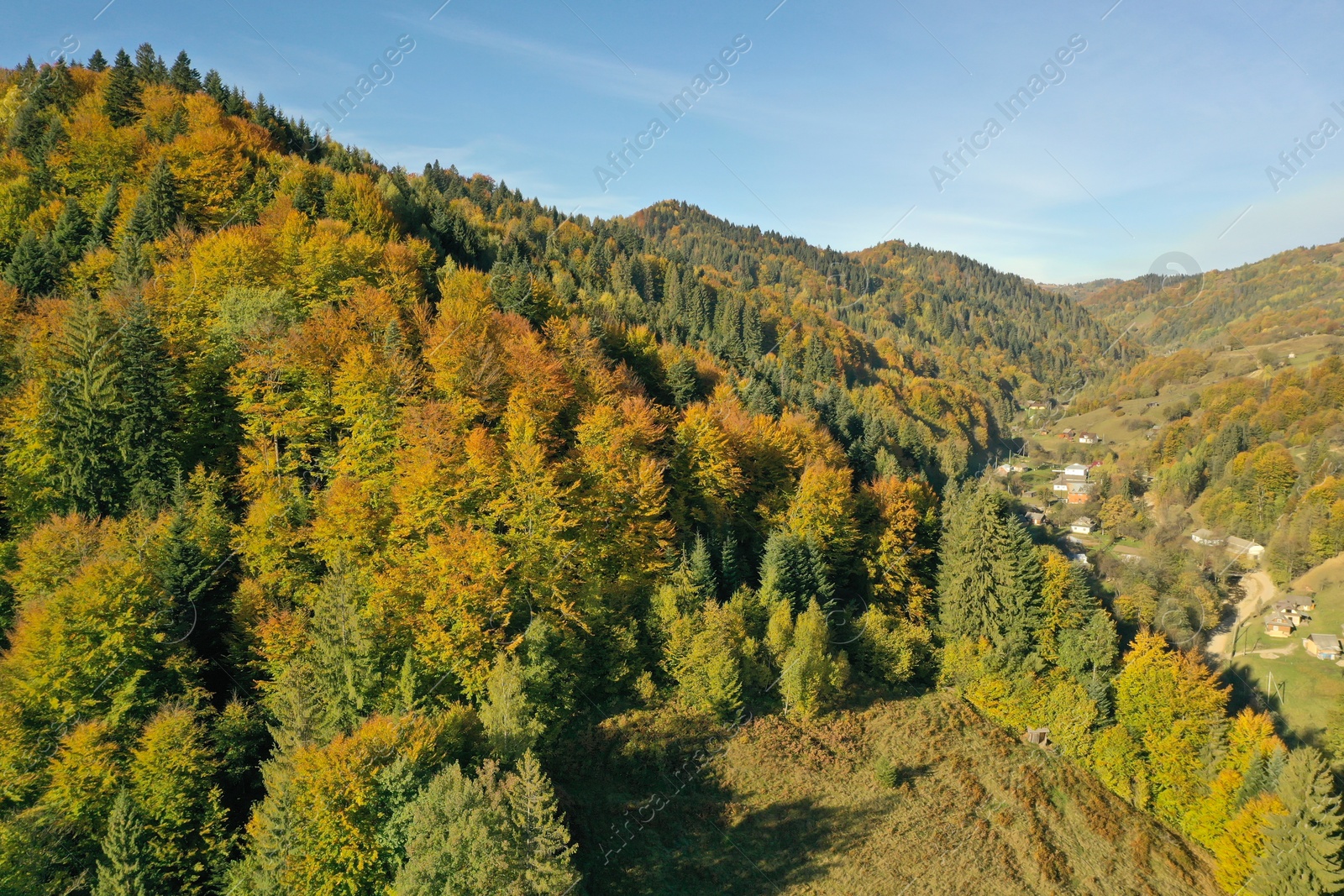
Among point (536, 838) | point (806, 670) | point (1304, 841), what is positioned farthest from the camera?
point (806, 670)

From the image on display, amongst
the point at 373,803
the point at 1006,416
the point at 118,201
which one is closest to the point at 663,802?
the point at 373,803

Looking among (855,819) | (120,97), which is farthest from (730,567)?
(120,97)

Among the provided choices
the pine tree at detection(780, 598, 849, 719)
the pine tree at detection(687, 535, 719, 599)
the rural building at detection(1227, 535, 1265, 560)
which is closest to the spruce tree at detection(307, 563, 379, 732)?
the pine tree at detection(687, 535, 719, 599)

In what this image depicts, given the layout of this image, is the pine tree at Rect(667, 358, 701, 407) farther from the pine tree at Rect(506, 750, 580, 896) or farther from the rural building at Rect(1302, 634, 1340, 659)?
the rural building at Rect(1302, 634, 1340, 659)

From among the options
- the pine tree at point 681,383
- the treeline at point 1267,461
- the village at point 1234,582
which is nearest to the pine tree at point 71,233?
the pine tree at point 681,383

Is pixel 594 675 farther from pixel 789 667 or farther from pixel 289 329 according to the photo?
pixel 289 329

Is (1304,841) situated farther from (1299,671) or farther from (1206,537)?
(1206,537)

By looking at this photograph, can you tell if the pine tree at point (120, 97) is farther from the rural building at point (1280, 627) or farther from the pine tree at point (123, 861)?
the rural building at point (1280, 627)
